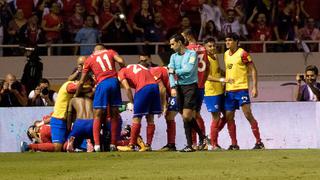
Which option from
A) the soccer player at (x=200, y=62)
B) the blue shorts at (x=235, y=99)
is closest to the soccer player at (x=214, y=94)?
the blue shorts at (x=235, y=99)

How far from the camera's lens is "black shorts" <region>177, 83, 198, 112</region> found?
1814 centimetres

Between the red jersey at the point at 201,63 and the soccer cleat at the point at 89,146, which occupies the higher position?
the red jersey at the point at 201,63

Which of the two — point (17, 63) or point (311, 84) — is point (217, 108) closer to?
point (311, 84)

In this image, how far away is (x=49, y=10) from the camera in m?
27.2

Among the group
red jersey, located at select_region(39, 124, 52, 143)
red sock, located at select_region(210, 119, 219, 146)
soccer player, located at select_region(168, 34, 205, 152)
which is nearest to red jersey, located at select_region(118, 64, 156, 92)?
soccer player, located at select_region(168, 34, 205, 152)

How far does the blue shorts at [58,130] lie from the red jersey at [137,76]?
5.82 ft

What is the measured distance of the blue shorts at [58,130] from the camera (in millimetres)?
20516

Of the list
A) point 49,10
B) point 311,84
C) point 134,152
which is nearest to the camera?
point 134,152

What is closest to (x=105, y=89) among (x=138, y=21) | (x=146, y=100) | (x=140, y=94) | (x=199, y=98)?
(x=140, y=94)

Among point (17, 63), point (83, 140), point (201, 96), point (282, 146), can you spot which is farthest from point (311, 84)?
point (17, 63)

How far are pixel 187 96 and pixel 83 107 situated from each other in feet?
9.49

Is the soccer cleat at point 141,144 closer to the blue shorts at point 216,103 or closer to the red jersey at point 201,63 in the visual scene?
the blue shorts at point 216,103

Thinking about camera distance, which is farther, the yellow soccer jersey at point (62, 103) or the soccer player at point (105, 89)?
the yellow soccer jersey at point (62, 103)

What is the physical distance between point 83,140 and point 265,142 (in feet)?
14.0
